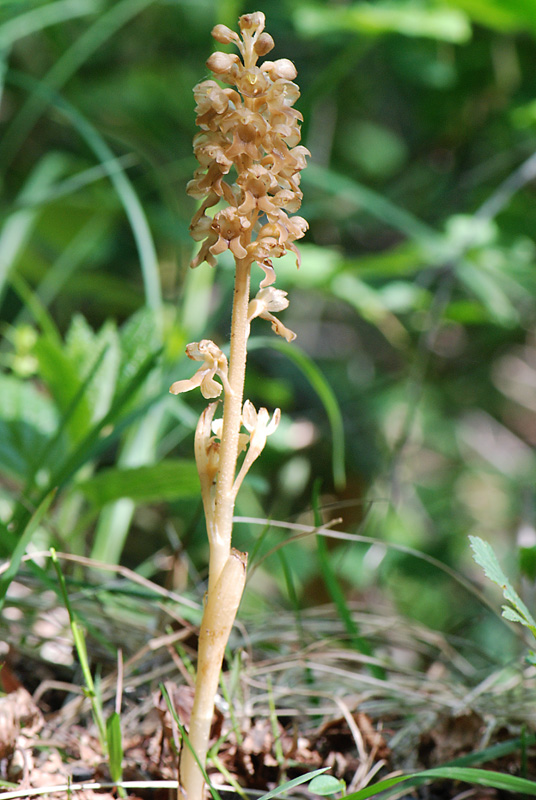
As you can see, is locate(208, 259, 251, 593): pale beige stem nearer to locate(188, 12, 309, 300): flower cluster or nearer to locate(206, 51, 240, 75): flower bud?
locate(188, 12, 309, 300): flower cluster

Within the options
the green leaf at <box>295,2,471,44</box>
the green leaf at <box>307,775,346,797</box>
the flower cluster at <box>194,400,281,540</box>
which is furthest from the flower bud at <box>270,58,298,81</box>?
the green leaf at <box>295,2,471,44</box>

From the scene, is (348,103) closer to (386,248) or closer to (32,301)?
(386,248)

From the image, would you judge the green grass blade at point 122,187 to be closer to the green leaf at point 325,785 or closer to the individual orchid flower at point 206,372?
the individual orchid flower at point 206,372

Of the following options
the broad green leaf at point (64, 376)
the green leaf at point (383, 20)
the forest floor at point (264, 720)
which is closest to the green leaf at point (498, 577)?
the forest floor at point (264, 720)

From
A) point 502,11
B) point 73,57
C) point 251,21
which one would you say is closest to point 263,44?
point 251,21

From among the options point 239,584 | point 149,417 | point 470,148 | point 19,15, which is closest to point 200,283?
point 149,417
